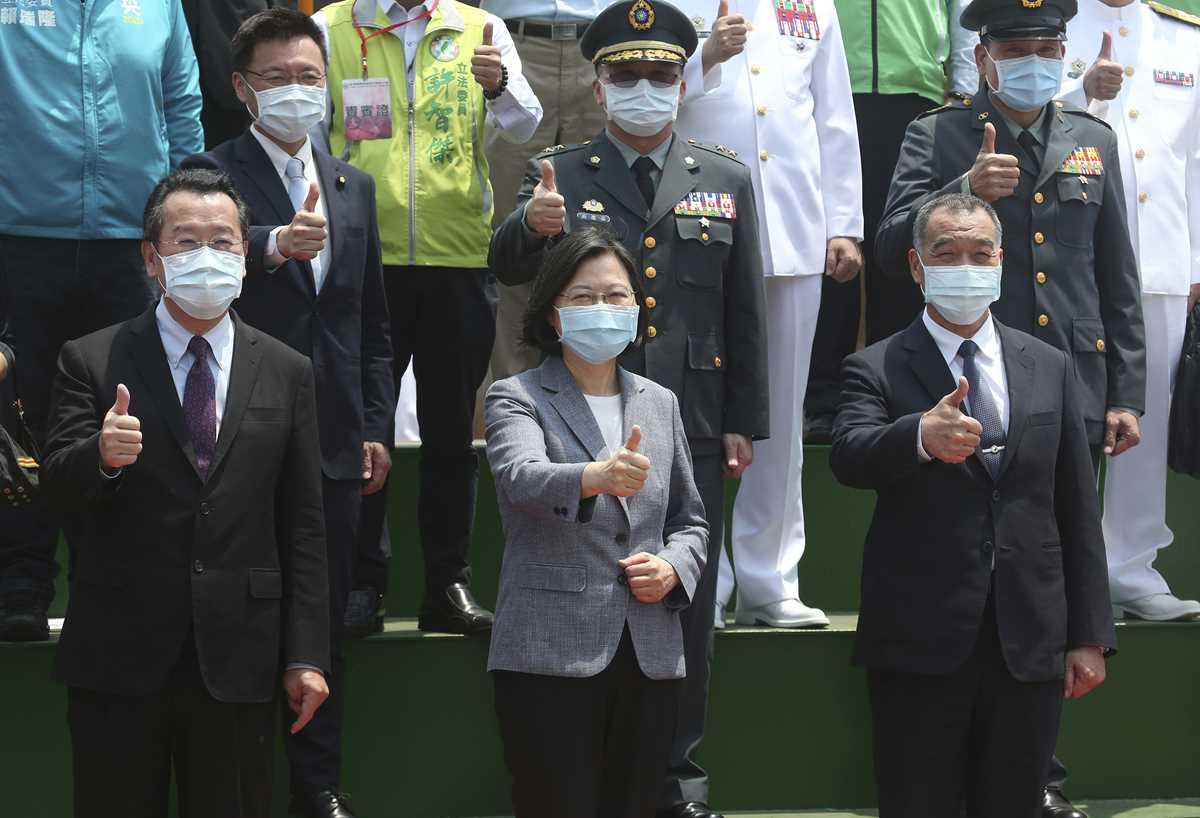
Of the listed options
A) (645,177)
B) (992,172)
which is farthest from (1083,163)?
(645,177)

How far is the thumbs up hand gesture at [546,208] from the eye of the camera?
14.2 ft

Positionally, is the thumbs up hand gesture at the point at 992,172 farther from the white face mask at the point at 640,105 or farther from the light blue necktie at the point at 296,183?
the light blue necktie at the point at 296,183

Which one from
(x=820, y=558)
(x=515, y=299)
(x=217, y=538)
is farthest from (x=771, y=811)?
(x=217, y=538)

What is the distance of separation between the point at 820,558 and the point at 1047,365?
170 cm

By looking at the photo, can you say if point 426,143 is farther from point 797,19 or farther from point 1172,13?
point 1172,13

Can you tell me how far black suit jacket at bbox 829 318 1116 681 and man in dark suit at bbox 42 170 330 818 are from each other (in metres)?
1.31

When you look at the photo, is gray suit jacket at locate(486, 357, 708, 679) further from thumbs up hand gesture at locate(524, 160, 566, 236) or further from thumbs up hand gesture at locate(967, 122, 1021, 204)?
thumbs up hand gesture at locate(967, 122, 1021, 204)

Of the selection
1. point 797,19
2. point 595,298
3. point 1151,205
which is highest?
→ point 797,19

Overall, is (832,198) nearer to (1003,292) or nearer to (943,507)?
(1003,292)

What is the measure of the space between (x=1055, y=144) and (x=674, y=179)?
1152 millimetres

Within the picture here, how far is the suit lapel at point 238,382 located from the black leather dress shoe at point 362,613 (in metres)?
1.26

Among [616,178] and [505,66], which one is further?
[505,66]

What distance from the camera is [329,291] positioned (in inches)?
178

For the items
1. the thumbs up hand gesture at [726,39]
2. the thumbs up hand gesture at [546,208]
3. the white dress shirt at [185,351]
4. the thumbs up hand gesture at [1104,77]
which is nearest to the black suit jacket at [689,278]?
→ the thumbs up hand gesture at [546,208]
